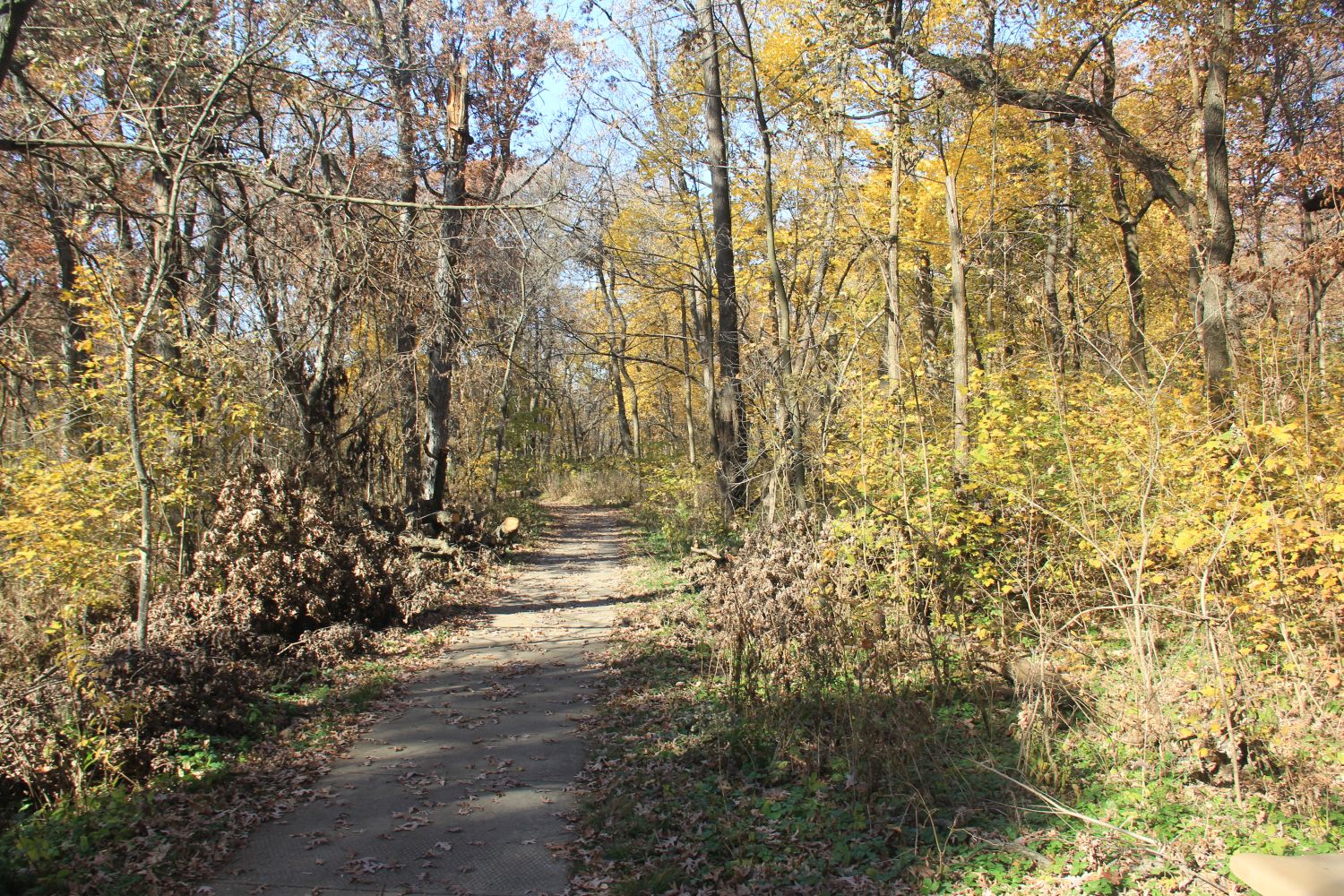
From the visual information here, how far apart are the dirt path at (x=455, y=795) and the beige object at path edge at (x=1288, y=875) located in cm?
341

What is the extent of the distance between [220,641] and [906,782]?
19.8 feet

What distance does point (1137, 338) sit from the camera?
38.1 feet

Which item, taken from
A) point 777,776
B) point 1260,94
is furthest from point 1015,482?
point 1260,94

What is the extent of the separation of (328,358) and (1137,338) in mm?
11043

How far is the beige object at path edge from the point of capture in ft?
5.56

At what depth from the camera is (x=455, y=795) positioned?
5.45m

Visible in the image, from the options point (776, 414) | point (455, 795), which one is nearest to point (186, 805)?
point (455, 795)

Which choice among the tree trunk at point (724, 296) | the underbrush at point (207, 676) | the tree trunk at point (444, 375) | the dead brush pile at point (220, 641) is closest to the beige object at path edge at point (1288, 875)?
the underbrush at point (207, 676)

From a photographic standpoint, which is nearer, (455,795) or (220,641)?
(455,795)

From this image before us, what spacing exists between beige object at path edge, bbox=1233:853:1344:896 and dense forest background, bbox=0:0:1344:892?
3.07m

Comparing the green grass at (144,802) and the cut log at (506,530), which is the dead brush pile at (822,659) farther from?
the cut log at (506,530)

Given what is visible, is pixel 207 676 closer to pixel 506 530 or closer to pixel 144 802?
pixel 144 802

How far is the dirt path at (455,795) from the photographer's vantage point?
4387 mm

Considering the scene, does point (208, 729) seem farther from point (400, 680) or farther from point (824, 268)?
point (824, 268)
